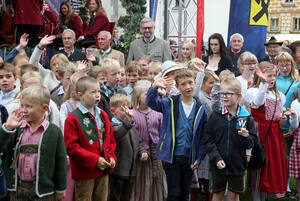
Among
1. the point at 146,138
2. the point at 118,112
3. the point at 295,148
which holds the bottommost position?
the point at 295,148

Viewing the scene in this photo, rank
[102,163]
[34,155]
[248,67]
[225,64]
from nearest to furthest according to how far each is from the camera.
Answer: [34,155]
[102,163]
[248,67]
[225,64]

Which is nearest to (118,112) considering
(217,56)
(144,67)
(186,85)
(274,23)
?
(186,85)

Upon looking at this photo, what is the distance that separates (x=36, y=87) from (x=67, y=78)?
5.08 feet

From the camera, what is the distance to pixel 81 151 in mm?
4105

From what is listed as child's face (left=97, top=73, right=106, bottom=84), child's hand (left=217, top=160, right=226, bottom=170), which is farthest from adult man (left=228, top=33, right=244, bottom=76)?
child's hand (left=217, top=160, right=226, bottom=170)

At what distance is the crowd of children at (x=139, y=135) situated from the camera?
3.71 metres

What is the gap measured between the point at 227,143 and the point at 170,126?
0.67 m

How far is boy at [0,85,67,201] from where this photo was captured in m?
3.65

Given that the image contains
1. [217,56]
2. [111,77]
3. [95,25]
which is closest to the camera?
[111,77]

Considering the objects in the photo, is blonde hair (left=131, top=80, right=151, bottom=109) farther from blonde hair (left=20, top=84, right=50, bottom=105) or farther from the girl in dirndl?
the girl in dirndl

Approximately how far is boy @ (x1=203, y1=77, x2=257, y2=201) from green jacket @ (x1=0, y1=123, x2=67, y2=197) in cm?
172

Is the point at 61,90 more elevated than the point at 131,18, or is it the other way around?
the point at 131,18

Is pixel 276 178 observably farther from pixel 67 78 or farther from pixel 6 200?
pixel 6 200

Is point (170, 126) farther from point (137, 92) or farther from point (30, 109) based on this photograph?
point (30, 109)
